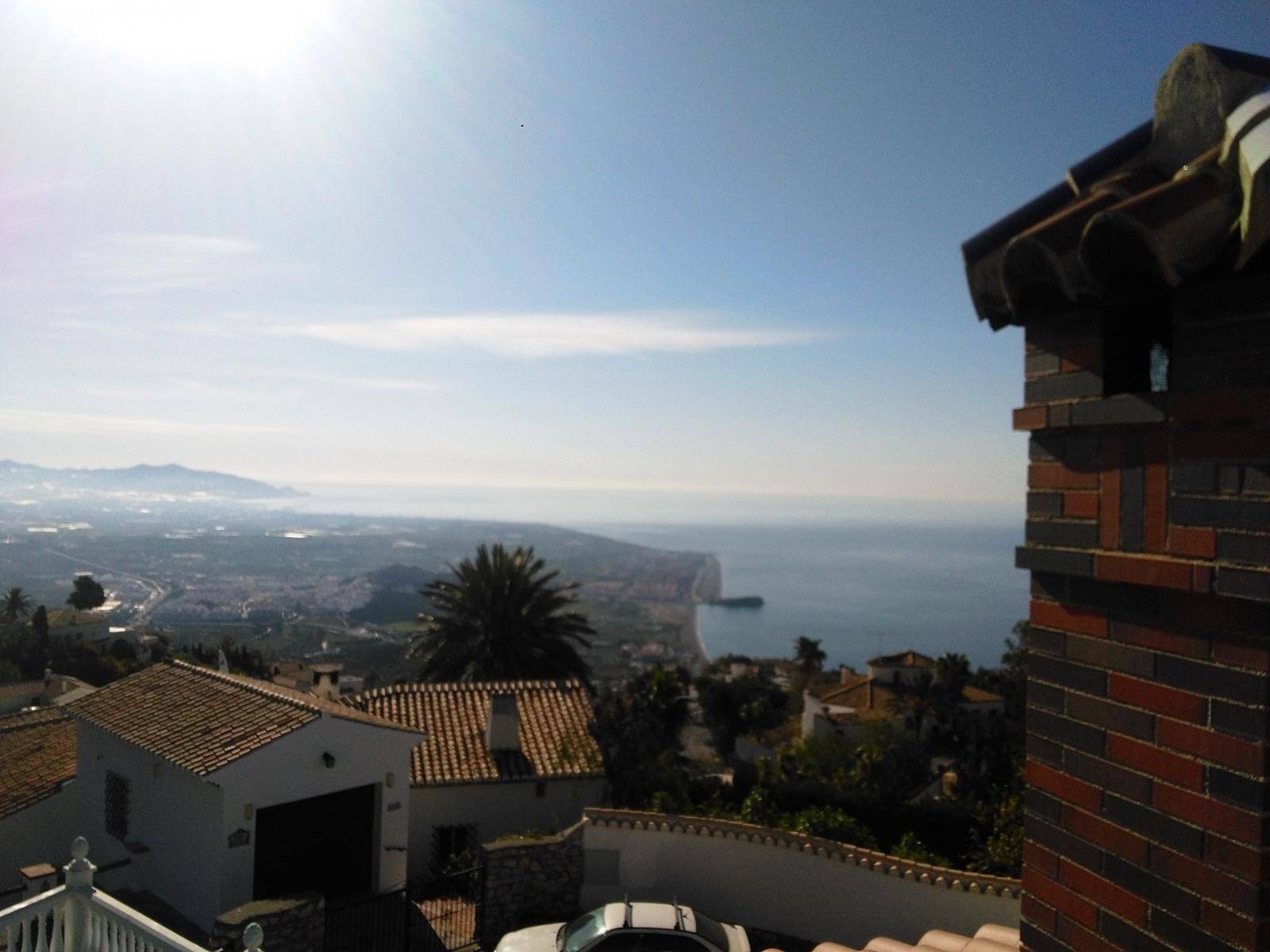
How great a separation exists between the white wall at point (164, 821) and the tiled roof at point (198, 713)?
0.35 meters

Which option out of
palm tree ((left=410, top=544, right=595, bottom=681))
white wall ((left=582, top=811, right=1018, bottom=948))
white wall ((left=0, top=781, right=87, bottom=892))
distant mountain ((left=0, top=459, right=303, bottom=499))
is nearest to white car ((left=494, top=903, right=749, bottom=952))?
white wall ((left=582, top=811, right=1018, bottom=948))

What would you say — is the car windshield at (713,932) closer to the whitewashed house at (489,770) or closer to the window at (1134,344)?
the whitewashed house at (489,770)

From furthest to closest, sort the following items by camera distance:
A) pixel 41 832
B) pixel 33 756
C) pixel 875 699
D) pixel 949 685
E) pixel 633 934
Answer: pixel 875 699 < pixel 949 685 < pixel 33 756 < pixel 41 832 < pixel 633 934

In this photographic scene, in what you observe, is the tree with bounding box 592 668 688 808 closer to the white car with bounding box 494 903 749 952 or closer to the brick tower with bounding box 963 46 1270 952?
the white car with bounding box 494 903 749 952

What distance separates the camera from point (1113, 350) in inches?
107

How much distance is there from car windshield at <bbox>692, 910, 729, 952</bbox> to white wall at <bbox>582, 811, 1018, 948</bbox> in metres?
1.91

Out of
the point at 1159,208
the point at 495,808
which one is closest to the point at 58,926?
the point at 1159,208

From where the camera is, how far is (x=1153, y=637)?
251 cm

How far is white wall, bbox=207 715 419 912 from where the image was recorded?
13.8m

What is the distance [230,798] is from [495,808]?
6.74 m

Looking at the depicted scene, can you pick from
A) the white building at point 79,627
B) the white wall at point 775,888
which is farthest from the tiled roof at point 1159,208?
the white building at point 79,627

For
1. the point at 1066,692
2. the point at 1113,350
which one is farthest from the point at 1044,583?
the point at 1113,350

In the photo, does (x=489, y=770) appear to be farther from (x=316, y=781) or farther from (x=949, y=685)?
(x=949, y=685)

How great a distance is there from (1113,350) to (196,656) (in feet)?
142
